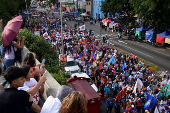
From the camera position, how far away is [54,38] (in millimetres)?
25906

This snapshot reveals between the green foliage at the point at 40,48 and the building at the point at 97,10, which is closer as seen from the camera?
the green foliage at the point at 40,48

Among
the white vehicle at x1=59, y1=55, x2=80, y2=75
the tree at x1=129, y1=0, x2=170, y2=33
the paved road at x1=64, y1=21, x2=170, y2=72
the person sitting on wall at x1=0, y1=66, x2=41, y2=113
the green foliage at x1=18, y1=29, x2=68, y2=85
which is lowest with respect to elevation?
the paved road at x1=64, y1=21, x2=170, y2=72

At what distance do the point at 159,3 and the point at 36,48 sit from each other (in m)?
23.7

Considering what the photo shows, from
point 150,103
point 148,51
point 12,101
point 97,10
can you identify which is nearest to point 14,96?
point 12,101

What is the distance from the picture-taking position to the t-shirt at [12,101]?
283 cm

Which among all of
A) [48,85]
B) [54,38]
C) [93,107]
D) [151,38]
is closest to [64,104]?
[48,85]

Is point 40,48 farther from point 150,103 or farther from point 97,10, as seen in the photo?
point 97,10

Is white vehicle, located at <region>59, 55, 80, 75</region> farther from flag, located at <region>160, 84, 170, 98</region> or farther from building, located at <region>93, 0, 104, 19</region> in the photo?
building, located at <region>93, 0, 104, 19</region>

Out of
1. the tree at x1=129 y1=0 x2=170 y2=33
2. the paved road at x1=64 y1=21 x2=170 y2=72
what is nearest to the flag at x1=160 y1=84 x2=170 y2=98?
the paved road at x1=64 y1=21 x2=170 y2=72

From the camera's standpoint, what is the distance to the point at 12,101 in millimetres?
2838

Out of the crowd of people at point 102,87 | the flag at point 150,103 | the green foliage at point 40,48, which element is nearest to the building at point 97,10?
the crowd of people at point 102,87

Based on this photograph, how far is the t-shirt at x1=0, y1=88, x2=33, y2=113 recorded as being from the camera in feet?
9.27

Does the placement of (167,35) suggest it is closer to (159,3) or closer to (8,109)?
(159,3)

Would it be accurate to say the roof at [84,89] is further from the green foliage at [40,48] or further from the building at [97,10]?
the building at [97,10]
